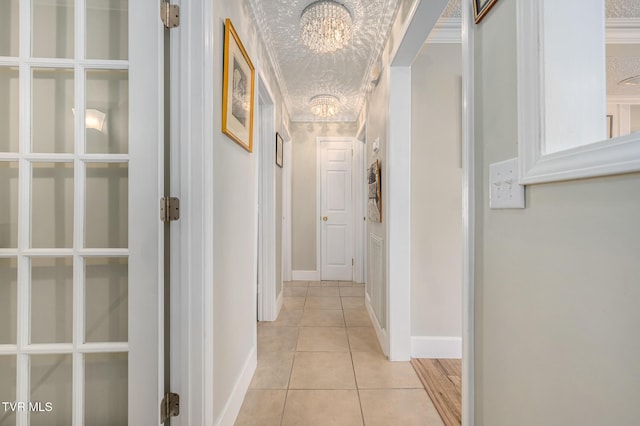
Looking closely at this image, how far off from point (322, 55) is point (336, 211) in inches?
93.1

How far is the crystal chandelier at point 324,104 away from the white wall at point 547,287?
2.70m

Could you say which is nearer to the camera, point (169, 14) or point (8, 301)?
point (8, 301)

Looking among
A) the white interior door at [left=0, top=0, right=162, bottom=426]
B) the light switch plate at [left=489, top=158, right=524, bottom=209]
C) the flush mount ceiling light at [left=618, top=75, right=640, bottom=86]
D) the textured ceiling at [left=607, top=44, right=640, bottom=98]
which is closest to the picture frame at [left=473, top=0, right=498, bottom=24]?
the light switch plate at [left=489, top=158, right=524, bottom=209]

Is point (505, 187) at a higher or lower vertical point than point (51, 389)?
higher

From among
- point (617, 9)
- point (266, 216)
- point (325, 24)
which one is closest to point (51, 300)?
point (266, 216)

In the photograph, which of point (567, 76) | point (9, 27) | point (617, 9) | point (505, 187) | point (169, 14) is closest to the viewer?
point (567, 76)

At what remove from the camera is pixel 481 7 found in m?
0.88

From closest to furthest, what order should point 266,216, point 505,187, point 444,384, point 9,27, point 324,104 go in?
point 505,187, point 9,27, point 444,384, point 266,216, point 324,104

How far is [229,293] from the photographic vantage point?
5.05ft

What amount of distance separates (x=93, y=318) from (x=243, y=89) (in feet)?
4.49

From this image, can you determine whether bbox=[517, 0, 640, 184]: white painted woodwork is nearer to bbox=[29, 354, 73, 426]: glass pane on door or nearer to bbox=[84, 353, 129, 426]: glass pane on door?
bbox=[84, 353, 129, 426]: glass pane on door

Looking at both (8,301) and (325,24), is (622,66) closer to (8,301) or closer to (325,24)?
(325,24)

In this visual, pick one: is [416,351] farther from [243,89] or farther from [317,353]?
[243,89]

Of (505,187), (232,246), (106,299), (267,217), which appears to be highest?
(505,187)
